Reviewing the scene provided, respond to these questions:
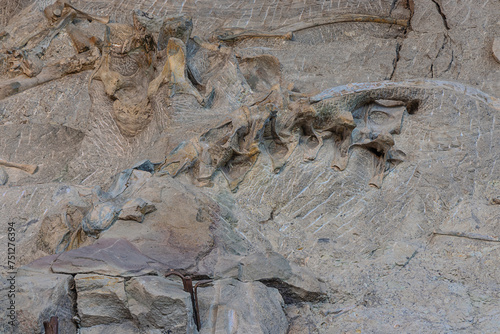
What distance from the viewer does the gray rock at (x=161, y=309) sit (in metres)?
3.09

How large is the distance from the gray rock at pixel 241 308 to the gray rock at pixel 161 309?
0.15 meters

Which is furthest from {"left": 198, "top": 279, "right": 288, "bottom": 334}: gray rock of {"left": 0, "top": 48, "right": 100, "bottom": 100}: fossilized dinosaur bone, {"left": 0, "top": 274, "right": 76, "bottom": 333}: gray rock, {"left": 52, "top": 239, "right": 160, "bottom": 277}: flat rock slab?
{"left": 0, "top": 48, "right": 100, "bottom": 100}: fossilized dinosaur bone

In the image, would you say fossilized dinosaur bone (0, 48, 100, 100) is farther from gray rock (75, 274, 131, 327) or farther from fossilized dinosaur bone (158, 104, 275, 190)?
gray rock (75, 274, 131, 327)

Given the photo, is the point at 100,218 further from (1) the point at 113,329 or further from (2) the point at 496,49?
(2) the point at 496,49

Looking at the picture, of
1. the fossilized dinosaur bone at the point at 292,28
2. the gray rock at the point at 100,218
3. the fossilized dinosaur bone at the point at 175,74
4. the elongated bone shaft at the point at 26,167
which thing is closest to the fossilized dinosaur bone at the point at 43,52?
the elongated bone shaft at the point at 26,167

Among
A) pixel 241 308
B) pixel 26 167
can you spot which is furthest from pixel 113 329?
pixel 26 167

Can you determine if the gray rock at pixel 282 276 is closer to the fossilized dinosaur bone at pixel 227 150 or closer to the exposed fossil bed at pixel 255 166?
the exposed fossil bed at pixel 255 166

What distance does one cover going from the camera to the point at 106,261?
3.31 metres

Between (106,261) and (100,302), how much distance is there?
21 cm

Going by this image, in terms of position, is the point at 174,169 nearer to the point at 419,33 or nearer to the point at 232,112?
the point at 232,112

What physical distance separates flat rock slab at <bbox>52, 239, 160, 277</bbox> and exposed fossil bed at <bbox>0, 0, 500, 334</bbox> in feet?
0.04

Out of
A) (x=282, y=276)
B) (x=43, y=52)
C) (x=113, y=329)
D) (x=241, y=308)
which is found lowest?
(x=282, y=276)

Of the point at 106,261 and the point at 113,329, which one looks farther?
the point at 106,261

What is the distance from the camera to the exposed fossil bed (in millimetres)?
3436
